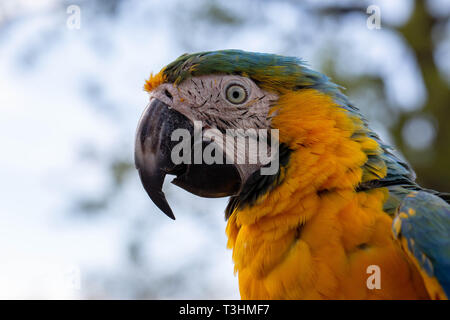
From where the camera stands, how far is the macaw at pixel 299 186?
1351mm

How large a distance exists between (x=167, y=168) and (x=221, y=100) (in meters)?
0.34

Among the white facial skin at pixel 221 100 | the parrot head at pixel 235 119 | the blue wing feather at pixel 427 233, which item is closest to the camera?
the blue wing feather at pixel 427 233

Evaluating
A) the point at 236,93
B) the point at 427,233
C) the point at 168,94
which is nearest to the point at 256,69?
the point at 236,93

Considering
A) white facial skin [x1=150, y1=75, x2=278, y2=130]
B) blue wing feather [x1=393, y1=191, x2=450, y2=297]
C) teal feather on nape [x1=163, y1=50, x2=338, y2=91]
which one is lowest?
blue wing feather [x1=393, y1=191, x2=450, y2=297]

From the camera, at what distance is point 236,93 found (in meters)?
1.71

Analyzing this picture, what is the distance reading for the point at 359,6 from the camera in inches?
253

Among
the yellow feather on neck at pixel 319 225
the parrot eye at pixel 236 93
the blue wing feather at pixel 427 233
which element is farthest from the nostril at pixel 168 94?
the blue wing feather at pixel 427 233

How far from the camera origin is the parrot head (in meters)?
1.58

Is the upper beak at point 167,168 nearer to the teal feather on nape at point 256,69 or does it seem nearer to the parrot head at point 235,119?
the parrot head at point 235,119

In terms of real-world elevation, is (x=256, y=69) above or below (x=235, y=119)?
above

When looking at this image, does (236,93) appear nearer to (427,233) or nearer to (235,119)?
(235,119)

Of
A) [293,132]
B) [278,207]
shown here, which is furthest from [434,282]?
[293,132]

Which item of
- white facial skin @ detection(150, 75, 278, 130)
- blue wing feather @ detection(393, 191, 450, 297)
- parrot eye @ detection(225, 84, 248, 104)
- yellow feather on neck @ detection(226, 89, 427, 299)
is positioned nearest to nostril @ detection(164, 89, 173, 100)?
white facial skin @ detection(150, 75, 278, 130)

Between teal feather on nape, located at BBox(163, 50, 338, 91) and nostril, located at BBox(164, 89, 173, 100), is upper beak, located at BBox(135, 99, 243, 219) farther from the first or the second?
teal feather on nape, located at BBox(163, 50, 338, 91)
